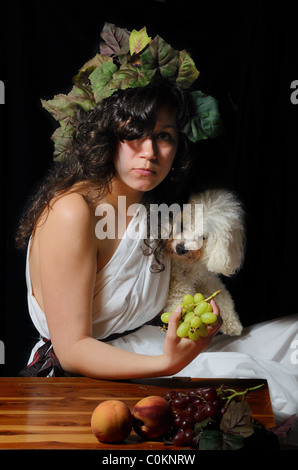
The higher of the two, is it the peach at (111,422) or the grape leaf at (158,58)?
the grape leaf at (158,58)

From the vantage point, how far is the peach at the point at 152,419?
1.23 m

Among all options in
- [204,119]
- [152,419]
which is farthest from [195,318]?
[204,119]

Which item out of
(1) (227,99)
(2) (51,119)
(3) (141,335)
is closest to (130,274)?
(3) (141,335)

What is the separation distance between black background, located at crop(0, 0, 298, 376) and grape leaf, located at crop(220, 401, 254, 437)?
1.00 meters

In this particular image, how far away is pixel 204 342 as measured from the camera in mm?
1611

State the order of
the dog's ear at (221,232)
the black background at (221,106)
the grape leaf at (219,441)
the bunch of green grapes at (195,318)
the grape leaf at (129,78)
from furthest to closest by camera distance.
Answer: the black background at (221,106) < the dog's ear at (221,232) < the grape leaf at (129,78) < the bunch of green grapes at (195,318) < the grape leaf at (219,441)

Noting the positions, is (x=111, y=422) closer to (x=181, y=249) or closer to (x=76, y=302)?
(x=76, y=302)

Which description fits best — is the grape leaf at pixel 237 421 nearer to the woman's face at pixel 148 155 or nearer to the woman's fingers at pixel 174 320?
the woman's fingers at pixel 174 320

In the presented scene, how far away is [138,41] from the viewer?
1809 mm

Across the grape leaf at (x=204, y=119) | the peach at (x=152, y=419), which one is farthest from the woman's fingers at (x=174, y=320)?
the grape leaf at (x=204, y=119)

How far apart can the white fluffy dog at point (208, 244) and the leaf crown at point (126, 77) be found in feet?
0.79

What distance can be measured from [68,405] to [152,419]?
0.29m

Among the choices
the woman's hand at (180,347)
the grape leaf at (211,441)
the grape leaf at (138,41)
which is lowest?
the grape leaf at (211,441)

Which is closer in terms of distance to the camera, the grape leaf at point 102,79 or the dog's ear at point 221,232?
the grape leaf at point 102,79
